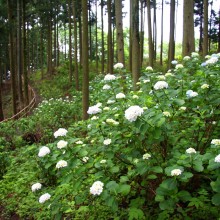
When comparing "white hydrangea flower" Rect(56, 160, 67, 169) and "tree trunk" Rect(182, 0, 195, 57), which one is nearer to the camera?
"white hydrangea flower" Rect(56, 160, 67, 169)

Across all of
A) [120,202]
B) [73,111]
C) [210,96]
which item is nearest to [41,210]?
[120,202]

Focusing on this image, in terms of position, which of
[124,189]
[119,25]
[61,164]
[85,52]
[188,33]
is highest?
[119,25]

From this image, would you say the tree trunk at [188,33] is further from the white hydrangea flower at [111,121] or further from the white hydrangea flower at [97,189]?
the white hydrangea flower at [97,189]

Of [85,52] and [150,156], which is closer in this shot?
[150,156]

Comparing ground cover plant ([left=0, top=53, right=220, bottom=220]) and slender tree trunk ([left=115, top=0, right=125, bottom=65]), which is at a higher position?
slender tree trunk ([left=115, top=0, right=125, bottom=65])

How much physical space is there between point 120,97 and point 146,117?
2.21 ft

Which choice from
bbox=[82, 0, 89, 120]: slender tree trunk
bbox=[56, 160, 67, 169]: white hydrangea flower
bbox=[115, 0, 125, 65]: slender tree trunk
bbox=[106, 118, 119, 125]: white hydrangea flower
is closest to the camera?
bbox=[56, 160, 67, 169]: white hydrangea flower

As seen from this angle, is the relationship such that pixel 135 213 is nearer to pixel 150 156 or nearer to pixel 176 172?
pixel 150 156

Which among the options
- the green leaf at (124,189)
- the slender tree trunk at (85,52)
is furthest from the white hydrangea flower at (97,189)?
the slender tree trunk at (85,52)

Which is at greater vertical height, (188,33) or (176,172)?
(188,33)

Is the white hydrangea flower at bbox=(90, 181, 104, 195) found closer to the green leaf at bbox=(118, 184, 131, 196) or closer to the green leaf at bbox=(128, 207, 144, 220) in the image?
the green leaf at bbox=(118, 184, 131, 196)

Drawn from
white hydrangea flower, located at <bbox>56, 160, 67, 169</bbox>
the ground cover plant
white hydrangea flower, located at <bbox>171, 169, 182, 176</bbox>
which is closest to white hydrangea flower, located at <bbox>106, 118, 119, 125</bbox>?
the ground cover plant

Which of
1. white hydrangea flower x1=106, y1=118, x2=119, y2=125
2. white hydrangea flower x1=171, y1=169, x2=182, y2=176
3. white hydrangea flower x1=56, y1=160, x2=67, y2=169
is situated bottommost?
white hydrangea flower x1=56, y1=160, x2=67, y2=169

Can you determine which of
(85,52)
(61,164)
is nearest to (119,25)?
(85,52)
